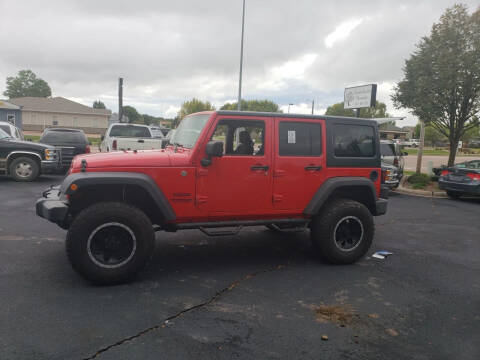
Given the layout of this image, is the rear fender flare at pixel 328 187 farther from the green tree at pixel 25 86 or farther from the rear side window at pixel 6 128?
the green tree at pixel 25 86

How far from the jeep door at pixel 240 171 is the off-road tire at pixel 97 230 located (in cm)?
79

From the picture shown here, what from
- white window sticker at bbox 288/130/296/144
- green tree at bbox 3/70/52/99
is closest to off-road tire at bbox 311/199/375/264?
white window sticker at bbox 288/130/296/144

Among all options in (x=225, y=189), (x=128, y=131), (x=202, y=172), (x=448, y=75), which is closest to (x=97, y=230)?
(x=202, y=172)

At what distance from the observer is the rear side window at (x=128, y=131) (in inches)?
536

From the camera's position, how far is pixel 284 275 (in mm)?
4617

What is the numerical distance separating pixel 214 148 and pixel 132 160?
37.2 inches

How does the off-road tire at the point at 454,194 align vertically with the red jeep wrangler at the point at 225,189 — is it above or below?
below

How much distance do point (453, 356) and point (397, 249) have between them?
311cm

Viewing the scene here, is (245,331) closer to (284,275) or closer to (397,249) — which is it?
(284,275)

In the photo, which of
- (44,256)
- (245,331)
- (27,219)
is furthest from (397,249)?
(27,219)

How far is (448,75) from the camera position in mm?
12367

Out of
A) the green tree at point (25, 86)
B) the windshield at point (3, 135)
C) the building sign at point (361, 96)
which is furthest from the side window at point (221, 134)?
the green tree at point (25, 86)

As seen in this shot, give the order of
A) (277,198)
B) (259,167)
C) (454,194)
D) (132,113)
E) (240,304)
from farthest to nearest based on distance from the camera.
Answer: (132,113), (454,194), (277,198), (259,167), (240,304)

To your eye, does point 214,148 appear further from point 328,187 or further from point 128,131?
point 128,131
